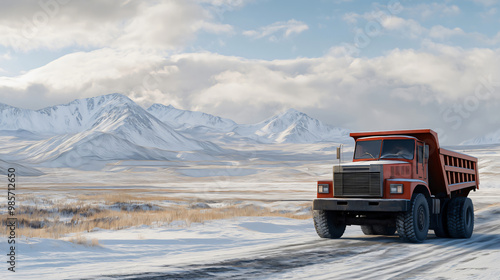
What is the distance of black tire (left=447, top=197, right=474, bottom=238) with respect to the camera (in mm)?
15117

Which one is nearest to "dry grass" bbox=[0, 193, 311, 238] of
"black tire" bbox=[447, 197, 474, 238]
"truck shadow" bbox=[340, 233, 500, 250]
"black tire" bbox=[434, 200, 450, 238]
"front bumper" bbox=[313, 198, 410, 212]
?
"front bumper" bbox=[313, 198, 410, 212]

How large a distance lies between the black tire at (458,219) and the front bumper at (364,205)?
3.13m

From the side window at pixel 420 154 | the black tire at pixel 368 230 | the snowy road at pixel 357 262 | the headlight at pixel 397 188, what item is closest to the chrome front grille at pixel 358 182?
the headlight at pixel 397 188

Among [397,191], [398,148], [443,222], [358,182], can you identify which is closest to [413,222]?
[397,191]

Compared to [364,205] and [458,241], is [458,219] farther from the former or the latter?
[364,205]

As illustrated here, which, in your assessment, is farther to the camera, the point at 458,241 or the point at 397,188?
the point at 458,241

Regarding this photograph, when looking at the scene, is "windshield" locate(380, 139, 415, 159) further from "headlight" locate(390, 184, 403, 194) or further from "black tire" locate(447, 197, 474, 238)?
"black tire" locate(447, 197, 474, 238)

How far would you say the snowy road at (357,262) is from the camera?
9.10 meters

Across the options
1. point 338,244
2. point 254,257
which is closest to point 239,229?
point 338,244

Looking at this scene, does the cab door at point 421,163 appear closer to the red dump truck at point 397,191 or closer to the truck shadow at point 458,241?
the red dump truck at point 397,191

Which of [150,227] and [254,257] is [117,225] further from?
[254,257]

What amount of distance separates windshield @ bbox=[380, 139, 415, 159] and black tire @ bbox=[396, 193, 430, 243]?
1256 millimetres

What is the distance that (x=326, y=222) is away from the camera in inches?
568

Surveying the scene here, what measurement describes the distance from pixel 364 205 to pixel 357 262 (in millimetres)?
2900
